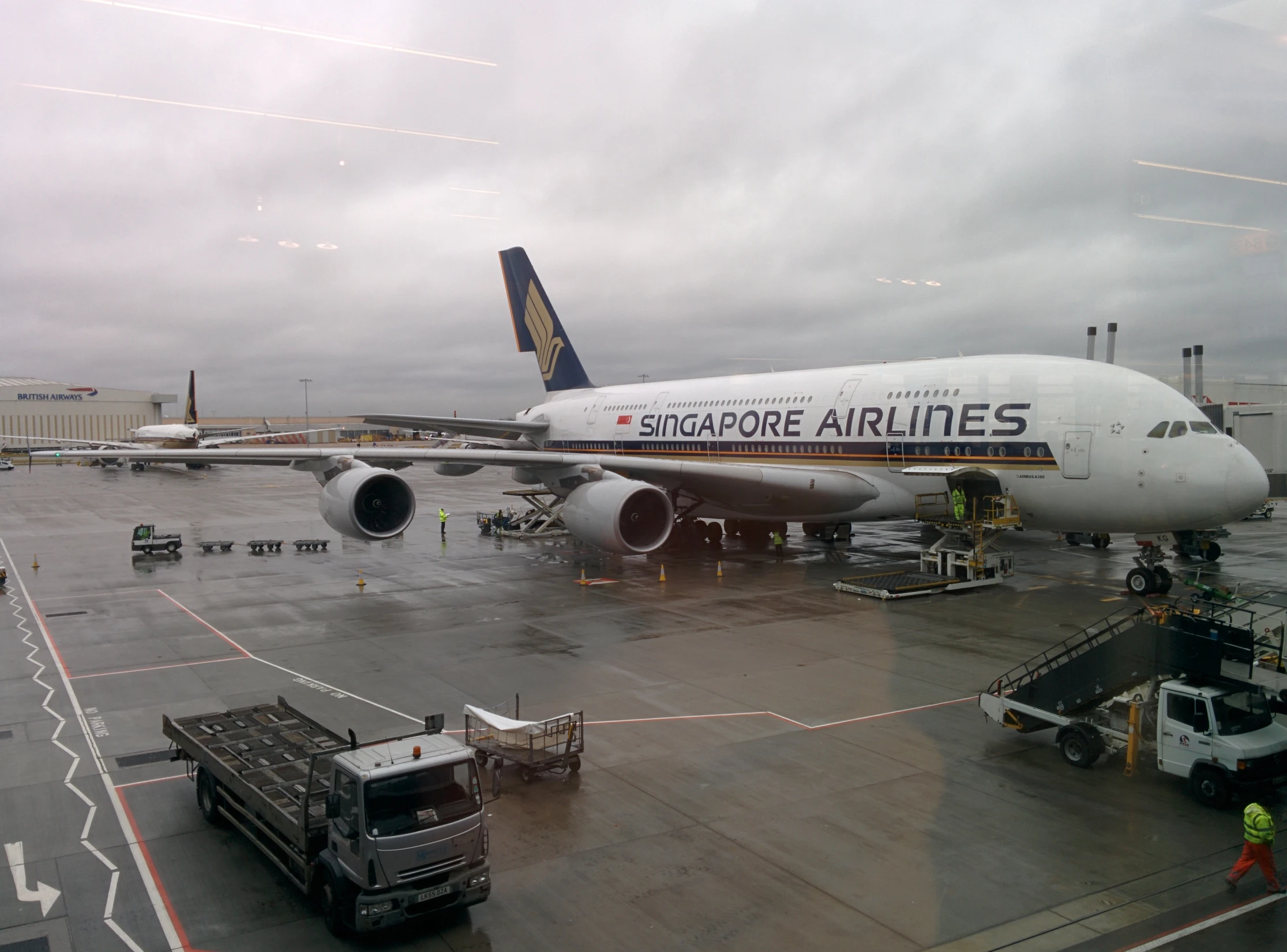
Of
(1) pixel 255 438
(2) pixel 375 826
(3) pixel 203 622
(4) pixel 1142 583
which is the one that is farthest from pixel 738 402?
(1) pixel 255 438

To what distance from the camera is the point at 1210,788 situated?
905cm

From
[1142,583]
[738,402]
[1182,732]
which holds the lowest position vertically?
[1142,583]

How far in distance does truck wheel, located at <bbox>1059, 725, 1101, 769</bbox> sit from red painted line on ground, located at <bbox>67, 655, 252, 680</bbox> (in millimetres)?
12842

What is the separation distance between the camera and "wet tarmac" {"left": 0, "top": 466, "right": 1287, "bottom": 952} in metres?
7.11

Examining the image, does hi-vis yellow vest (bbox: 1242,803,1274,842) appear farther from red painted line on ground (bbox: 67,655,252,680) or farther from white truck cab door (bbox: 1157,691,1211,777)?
red painted line on ground (bbox: 67,655,252,680)

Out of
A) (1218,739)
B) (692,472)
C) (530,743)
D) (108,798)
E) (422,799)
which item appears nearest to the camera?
(422,799)

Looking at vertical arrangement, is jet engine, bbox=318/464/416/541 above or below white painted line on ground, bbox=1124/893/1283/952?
above

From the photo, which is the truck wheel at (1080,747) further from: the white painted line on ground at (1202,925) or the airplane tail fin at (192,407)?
the airplane tail fin at (192,407)

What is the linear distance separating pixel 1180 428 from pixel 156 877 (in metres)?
18.9

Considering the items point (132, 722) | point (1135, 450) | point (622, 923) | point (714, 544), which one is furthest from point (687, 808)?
point (714, 544)

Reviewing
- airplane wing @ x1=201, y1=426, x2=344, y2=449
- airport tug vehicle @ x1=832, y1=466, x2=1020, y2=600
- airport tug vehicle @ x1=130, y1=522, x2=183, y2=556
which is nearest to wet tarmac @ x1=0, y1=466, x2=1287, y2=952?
airport tug vehicle @ x1=832, y1=466, x2=1020, y2=600

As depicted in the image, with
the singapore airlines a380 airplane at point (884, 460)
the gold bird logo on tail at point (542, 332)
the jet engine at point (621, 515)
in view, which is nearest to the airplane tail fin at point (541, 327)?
the gold bird logo on tail at point (542, 332)

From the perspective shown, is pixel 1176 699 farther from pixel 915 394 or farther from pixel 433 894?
pixel 915 394

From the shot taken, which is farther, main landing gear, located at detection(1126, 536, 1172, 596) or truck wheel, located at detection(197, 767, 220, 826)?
main landing gear, located at detection(1126, 536, 1172, 596)
